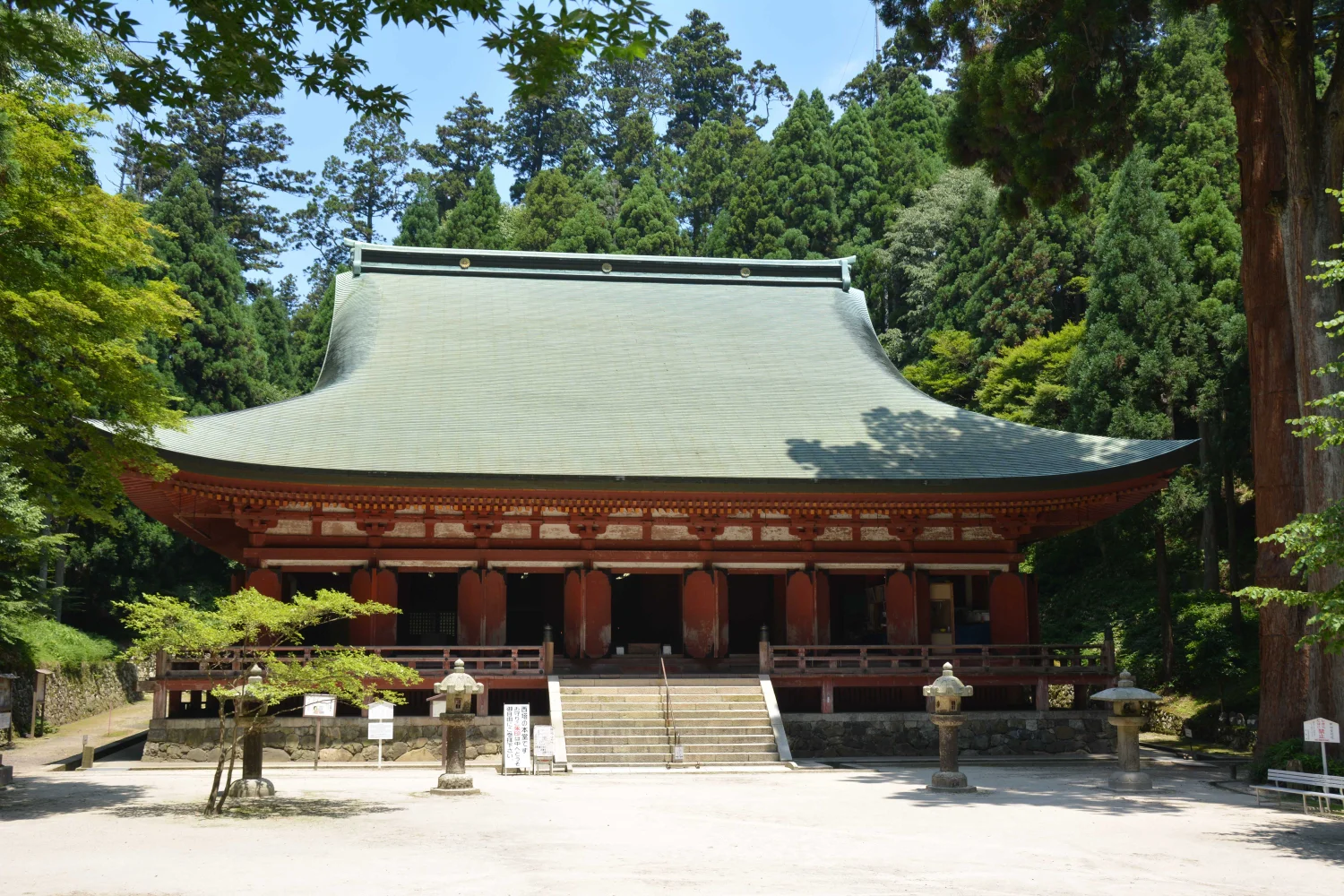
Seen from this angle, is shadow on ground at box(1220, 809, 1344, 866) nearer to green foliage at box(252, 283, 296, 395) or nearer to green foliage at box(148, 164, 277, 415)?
green foliage at box(148, 164, 277, 415)

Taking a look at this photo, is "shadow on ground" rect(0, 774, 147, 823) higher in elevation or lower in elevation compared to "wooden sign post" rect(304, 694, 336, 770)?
lower

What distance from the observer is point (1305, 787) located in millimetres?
14906

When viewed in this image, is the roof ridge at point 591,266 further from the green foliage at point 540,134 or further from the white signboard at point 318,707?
the green foliage at point 540,134

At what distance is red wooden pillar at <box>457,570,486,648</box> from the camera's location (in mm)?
21469

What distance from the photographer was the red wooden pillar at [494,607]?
2152cm

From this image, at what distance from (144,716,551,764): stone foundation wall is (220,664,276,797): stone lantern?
14.8 feet

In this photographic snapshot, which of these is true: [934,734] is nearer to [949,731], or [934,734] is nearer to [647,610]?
[949,731]

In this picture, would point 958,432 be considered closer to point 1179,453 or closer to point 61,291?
point 1179,453

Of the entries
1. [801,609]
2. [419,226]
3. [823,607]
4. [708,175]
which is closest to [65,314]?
[801,609]

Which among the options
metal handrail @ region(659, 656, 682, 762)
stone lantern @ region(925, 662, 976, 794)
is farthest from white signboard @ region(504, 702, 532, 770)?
stone lantern @ region(925, 662, 976, 794)

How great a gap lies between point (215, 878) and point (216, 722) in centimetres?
1044

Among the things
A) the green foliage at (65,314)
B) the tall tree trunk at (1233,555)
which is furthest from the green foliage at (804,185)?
the green foliage at (65,314)

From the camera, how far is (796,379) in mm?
26203

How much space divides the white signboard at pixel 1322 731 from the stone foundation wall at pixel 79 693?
23.2 meters
